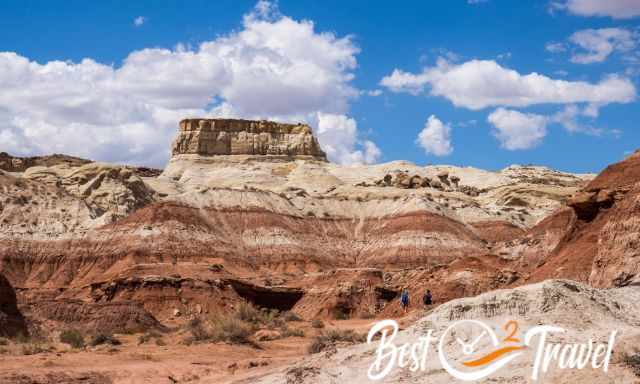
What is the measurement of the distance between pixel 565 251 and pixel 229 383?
1998 cm

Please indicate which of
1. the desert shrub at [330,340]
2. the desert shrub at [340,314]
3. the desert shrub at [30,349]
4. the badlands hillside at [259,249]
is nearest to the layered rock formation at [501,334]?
the desert shrub at [330,340]

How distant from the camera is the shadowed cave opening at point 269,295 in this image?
170 feet

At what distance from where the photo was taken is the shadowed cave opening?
51812 mm

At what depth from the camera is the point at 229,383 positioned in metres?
19.8

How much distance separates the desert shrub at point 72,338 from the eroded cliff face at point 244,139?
146 m

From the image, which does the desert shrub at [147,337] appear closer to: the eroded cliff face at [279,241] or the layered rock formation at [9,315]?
the layered rock formation at [9,315]

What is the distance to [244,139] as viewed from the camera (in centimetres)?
17688

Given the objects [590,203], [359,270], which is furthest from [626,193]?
[359,270]

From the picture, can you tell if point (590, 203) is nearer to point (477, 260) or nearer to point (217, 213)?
point (477, 260)

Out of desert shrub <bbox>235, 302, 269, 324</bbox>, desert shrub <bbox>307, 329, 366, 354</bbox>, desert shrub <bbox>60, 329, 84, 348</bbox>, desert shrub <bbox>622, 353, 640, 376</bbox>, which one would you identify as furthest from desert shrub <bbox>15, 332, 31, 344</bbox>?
desert shrub <bbox>622, 353, 640, 376</bbox>

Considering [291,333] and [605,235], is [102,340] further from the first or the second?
[605,235]

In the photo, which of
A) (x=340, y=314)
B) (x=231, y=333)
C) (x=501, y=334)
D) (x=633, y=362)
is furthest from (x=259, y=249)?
(x=633, y=362)

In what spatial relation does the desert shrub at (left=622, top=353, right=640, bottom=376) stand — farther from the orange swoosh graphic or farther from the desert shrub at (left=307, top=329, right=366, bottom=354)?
the desert shrub at (left=307, top=329, right=366, bottom=354)

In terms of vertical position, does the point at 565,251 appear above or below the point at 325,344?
above
